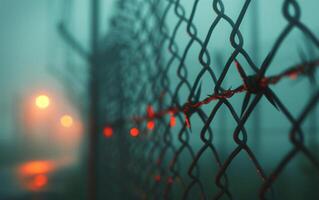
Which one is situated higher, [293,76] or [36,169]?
[293,76]

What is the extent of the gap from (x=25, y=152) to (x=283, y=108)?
38.8 metres

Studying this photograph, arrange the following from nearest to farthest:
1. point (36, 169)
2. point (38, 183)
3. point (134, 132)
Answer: point (134, 132) < point (38, 183) < point (36, 169)

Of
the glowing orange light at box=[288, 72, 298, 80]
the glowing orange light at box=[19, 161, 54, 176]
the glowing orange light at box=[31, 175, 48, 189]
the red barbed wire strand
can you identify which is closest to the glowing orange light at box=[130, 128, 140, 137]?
the red barbed wire strand

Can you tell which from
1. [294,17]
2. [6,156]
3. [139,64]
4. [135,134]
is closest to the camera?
[294,17]

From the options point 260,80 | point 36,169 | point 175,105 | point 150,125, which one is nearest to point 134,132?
point 150,125

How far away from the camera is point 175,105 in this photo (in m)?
1.44

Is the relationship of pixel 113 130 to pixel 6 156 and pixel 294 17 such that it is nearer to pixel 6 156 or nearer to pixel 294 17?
pixel 294 17

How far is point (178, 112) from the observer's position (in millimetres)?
1399

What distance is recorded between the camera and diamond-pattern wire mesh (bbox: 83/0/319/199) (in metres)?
0.69

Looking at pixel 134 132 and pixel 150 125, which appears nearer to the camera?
pixel 150 125

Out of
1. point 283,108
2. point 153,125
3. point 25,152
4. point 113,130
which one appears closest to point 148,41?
point 153,125

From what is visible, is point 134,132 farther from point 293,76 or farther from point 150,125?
point 293,76

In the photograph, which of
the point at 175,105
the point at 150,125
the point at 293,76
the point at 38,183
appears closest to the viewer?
the point at 293,76

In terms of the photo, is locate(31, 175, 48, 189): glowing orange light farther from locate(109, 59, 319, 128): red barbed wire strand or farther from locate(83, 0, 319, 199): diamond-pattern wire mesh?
locate(109, 59, 319, 128): red barbed wire strand
